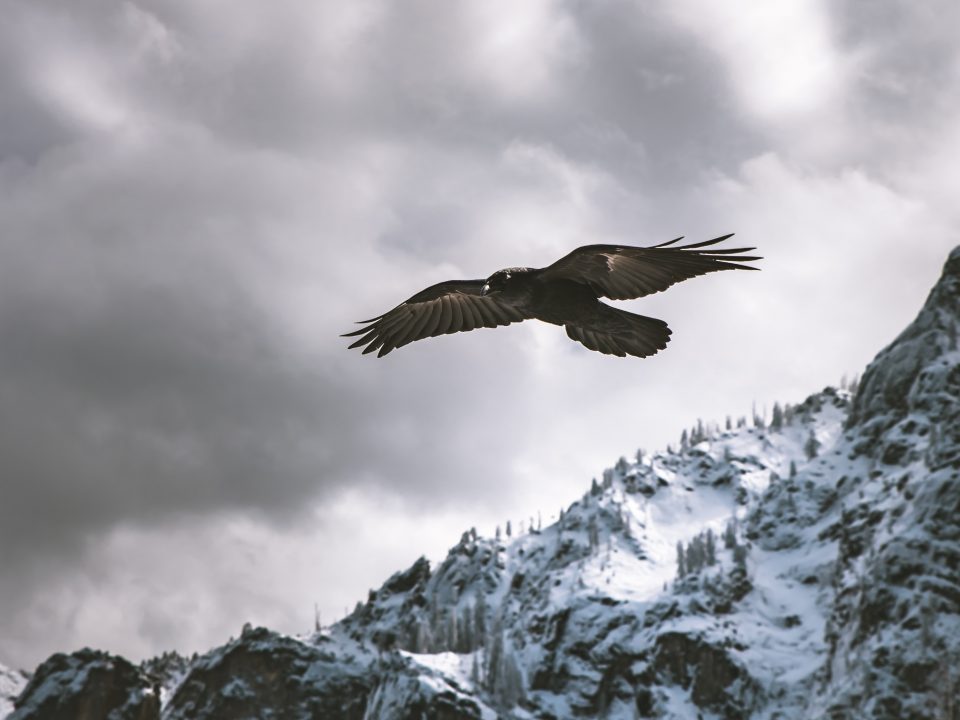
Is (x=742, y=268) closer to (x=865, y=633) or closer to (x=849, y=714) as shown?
(x=849, y=714)

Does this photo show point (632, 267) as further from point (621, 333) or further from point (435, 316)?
point (435, 316)

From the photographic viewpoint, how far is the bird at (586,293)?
56.4 feet

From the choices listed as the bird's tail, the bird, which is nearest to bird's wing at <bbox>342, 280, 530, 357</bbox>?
the bird

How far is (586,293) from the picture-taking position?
18406 mm

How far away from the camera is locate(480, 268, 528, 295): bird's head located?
60.5 ft

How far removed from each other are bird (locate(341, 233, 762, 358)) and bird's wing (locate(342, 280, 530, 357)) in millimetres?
16

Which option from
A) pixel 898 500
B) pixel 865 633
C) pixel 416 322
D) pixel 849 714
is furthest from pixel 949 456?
pixel 416 322

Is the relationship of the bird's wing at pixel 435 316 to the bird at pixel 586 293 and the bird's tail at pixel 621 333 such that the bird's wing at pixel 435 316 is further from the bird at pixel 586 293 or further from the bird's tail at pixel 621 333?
the bird's tail at pixel 621 333

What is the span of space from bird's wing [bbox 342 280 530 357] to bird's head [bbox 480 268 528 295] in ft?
4.16

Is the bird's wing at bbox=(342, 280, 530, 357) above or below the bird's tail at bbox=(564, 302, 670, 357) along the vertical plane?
above

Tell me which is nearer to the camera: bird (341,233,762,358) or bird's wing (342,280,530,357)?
bird (341,233,762,358)

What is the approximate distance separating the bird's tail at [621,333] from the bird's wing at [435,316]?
1.63 m

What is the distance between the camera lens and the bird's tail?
18422mm

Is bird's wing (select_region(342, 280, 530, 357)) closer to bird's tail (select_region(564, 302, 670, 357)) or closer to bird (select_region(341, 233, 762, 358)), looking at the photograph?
bird (select_region(341, 233, 762, 358))
